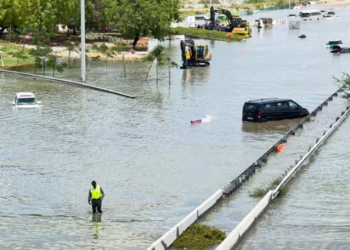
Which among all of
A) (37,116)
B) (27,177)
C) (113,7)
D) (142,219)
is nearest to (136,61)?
(113,7)

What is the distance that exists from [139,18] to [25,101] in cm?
5383

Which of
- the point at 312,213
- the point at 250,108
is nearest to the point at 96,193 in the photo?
the point at 312,213

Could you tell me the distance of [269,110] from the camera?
55.7 meters

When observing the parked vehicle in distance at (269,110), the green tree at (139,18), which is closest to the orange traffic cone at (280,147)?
the parked vehicle in distance at (269,110)

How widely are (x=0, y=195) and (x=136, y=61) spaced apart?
214ft

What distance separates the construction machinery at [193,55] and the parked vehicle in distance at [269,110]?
35.2m

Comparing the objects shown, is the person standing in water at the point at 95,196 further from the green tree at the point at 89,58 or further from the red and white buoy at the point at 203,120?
the green tree at the point at 89,58

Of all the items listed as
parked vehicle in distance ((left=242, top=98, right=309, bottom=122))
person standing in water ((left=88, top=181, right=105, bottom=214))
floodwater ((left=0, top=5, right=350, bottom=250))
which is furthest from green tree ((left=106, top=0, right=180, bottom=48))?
person standing in water ((left=88, top=181, right=105, bottom=214))

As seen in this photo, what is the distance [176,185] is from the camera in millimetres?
38531

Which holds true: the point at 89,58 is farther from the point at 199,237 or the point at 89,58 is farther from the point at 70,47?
the point at 199,237

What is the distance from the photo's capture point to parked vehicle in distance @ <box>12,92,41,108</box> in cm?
6094

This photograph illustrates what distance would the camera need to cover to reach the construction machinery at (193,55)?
3642 inches

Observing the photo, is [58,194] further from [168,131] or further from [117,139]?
[168,131]

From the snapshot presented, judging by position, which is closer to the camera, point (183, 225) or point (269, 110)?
point (183, 225)
